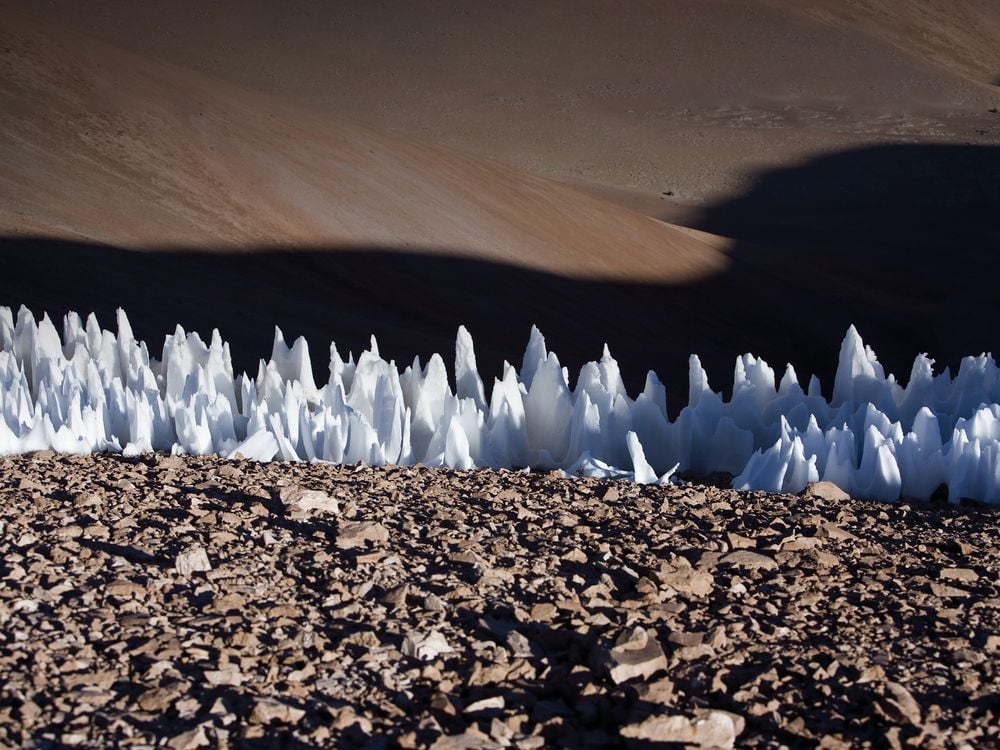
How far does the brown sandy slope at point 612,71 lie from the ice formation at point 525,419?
24710 millimetres

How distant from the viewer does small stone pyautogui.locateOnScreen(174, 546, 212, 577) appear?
8.51ft

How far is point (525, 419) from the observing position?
174 inches

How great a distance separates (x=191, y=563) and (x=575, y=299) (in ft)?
35.5

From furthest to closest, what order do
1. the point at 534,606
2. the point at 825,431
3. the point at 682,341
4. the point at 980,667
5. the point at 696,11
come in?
the point at 696,11, the point at 682,341, the point at 825,431, the point at 534,606, the point at 980,667

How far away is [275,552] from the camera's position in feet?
9.00

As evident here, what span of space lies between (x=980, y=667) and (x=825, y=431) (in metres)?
1.96

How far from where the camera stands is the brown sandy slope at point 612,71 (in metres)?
32.6

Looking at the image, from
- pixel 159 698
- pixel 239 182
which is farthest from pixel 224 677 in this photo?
pixel 239 182

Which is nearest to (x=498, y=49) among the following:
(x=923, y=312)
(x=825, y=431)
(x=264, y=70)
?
(x=264, y=70)

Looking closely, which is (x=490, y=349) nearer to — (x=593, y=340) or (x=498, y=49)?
(x=593, y=340)

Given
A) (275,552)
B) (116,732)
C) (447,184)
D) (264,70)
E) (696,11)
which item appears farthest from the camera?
(696,11)

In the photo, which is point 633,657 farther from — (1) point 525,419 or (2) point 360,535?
(1) point 525,419

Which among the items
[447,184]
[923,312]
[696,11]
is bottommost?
[923,312]

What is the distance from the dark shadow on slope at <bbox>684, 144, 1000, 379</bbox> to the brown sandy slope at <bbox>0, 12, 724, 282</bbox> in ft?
5.99
